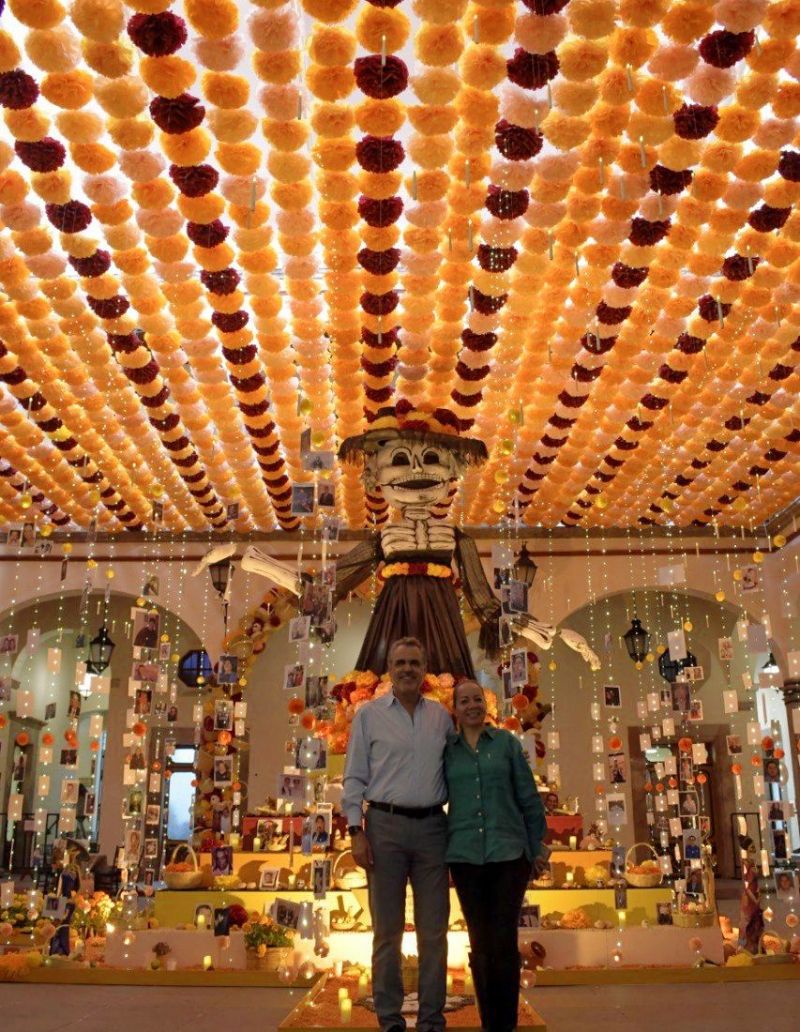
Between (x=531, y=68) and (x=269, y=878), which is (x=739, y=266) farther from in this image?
(x=269, y=878)

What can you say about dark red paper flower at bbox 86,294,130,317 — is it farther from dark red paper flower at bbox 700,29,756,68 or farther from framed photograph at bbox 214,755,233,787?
dark red paper flower at bbox 700,29,756,68

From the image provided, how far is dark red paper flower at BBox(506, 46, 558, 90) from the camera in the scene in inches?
196

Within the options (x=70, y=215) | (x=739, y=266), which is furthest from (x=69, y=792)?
(x=739, y=266)

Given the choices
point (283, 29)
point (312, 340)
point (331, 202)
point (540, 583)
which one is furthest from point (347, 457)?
point (540, 583)

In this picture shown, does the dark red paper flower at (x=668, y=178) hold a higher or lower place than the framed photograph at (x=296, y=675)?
higher

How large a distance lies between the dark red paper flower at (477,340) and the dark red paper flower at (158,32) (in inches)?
134

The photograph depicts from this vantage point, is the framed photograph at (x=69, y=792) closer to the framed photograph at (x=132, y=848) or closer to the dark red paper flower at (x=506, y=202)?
the framed photograph at (x=132, y=848)

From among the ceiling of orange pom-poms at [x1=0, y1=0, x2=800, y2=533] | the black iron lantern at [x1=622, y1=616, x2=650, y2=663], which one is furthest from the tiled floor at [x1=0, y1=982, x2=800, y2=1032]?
the black iron lantern at [x1=622, y1=616, x2=650, y2=663]

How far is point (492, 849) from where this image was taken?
3.85 meters

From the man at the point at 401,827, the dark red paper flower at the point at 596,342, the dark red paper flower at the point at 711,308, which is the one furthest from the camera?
the dark red paper flower at the point at 596,342

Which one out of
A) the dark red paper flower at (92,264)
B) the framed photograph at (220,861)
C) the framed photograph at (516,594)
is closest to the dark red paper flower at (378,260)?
the dark red paper flower at (92,264)

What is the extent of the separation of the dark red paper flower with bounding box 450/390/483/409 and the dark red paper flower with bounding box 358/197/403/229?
8.91 ft

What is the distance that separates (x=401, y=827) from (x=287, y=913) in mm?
2400

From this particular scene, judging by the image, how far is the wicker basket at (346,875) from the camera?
670cm
